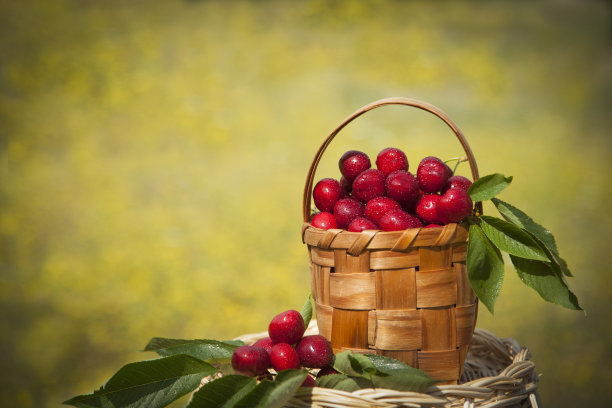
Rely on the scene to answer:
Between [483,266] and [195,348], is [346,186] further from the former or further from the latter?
[195,348]

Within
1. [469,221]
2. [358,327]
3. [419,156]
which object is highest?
[419,156]

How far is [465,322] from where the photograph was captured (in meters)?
1.29

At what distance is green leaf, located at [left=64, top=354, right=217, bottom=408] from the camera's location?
111cm

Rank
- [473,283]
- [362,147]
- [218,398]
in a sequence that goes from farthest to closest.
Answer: [362,147]
[473,283]
[218,398]

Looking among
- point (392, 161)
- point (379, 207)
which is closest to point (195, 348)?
point (379, 207)

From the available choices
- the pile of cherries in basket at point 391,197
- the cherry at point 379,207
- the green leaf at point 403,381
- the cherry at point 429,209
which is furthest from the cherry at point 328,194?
the green leaf at point 403,381

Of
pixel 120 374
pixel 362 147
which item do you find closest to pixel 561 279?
pixel 120 374

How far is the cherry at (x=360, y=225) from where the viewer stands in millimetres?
1260

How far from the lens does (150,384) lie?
115 centimetres

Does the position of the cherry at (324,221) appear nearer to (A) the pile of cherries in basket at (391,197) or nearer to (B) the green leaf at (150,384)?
(A) the pile of cherries in basket at (391,197)

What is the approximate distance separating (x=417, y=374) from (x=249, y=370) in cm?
35

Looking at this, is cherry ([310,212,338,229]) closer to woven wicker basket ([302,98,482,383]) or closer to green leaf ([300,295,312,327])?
woven wicker basket ([302,98,482,383])

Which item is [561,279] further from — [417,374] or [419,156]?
[419,156]

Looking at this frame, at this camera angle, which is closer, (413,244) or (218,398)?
(218,398)
